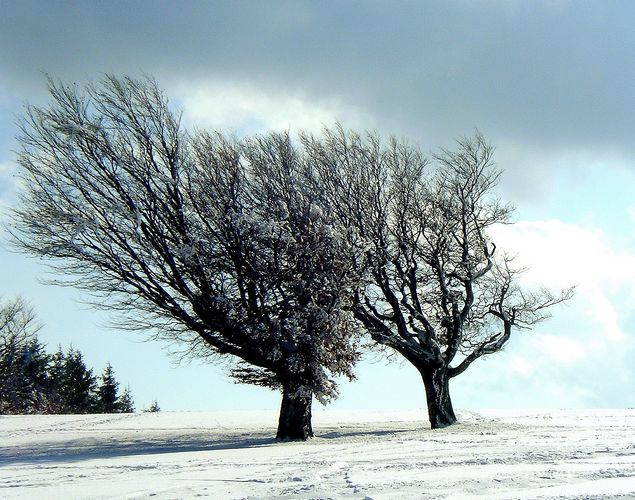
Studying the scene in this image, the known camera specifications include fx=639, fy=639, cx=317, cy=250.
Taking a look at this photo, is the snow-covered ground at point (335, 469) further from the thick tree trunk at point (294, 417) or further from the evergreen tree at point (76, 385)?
the evergreen tree at point (76, 385)

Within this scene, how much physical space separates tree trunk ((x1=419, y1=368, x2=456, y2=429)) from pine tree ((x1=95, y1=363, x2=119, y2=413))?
37.9 metres

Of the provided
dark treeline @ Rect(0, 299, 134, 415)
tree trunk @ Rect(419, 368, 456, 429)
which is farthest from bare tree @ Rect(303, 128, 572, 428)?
dark treeline @ Rect(0, 299, 134, 415)

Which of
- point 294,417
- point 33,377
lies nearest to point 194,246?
point 294,417

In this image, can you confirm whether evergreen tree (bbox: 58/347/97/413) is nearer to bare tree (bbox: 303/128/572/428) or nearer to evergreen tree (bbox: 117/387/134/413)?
evergreen tree (bbox: 117/387/134/413)

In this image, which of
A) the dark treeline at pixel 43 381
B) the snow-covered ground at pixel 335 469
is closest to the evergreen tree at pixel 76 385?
the dark treeline at pixel 43 381

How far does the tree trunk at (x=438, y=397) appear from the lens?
2316 centimetres

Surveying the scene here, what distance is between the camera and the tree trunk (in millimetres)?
23156

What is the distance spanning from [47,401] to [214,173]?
32.8 meters

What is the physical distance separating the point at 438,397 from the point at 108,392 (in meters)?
39.3

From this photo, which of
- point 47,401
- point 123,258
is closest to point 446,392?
point 123,258

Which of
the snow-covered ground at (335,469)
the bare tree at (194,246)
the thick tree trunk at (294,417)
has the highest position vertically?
the bare tree at (194,246)

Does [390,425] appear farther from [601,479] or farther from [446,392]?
[601,479]

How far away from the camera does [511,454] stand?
437 inches

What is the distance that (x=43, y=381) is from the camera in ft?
160
